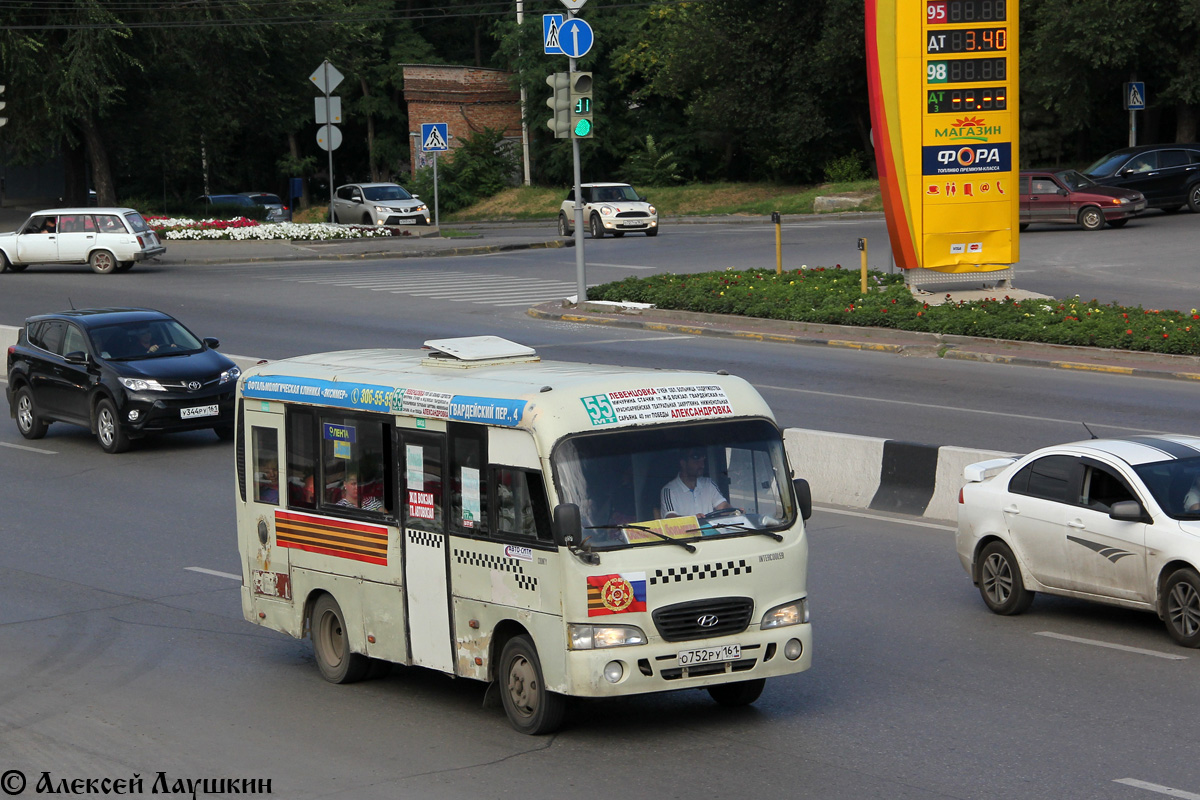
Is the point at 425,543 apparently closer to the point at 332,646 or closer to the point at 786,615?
the point at 332,646

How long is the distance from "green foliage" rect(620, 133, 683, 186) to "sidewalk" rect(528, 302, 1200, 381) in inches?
1428

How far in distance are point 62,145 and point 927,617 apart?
4935cm

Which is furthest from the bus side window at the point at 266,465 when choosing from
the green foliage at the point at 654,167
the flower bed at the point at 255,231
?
the green foliage at the point at 654,167

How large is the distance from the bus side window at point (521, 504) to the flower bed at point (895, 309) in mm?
16297

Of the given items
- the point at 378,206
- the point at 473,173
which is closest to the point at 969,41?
the point at 378,206

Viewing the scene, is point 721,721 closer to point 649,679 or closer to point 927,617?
point 649,679

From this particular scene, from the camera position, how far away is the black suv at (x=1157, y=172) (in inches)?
1626

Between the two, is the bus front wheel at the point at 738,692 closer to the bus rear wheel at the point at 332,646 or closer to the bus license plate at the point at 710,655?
the bus license plate at the point at 710,655

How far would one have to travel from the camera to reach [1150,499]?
403 inches

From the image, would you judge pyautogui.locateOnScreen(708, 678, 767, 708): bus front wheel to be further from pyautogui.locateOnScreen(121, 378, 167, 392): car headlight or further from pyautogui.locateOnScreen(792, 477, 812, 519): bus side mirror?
pyautogui.locateOnScreen(121, 378, 167, 392): car headlight

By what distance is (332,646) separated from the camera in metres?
9.92

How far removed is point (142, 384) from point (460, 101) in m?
55.2

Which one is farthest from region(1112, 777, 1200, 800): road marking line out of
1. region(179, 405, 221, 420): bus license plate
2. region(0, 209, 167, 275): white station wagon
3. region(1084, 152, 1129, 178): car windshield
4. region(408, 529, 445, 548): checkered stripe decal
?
region(1084, 152, 1129, 178): car windshield

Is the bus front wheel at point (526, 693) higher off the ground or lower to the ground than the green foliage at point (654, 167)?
lower
